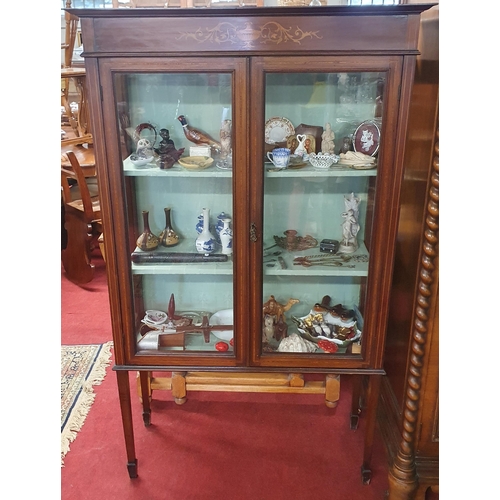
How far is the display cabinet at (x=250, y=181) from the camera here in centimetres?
125

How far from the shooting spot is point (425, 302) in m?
1.41

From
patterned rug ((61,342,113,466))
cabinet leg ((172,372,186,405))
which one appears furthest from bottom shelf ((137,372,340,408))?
patterned rug ((61,342,113,466))

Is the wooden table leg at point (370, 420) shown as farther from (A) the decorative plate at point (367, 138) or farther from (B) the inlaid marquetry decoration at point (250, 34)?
(B) the inlaid marquetry decoration at point (250, 34)

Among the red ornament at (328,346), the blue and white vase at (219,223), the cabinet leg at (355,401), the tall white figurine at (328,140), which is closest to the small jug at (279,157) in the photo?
the tall white figurine at (328,140)

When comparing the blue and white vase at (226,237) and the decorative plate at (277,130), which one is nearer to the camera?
the decorative plate at (277,130)

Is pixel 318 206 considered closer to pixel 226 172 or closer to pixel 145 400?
pixel 226 172

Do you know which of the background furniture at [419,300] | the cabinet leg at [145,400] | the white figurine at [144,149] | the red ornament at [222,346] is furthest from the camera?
the cabinet leg at [145,400]

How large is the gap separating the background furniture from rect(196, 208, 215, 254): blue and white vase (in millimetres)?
662

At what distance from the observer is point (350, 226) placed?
5.22ft

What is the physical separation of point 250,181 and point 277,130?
221 mm

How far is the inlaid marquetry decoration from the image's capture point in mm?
1238

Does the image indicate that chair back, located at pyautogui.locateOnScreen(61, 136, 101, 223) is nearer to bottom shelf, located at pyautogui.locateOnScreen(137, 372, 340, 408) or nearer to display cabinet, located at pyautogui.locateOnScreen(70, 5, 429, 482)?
bottom shelf, located at pyautogui.locateOnScreen(137, 372, 340, 408)

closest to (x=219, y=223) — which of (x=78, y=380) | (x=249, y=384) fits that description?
(x=249, y=384)

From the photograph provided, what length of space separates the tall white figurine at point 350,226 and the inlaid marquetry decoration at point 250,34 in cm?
53
